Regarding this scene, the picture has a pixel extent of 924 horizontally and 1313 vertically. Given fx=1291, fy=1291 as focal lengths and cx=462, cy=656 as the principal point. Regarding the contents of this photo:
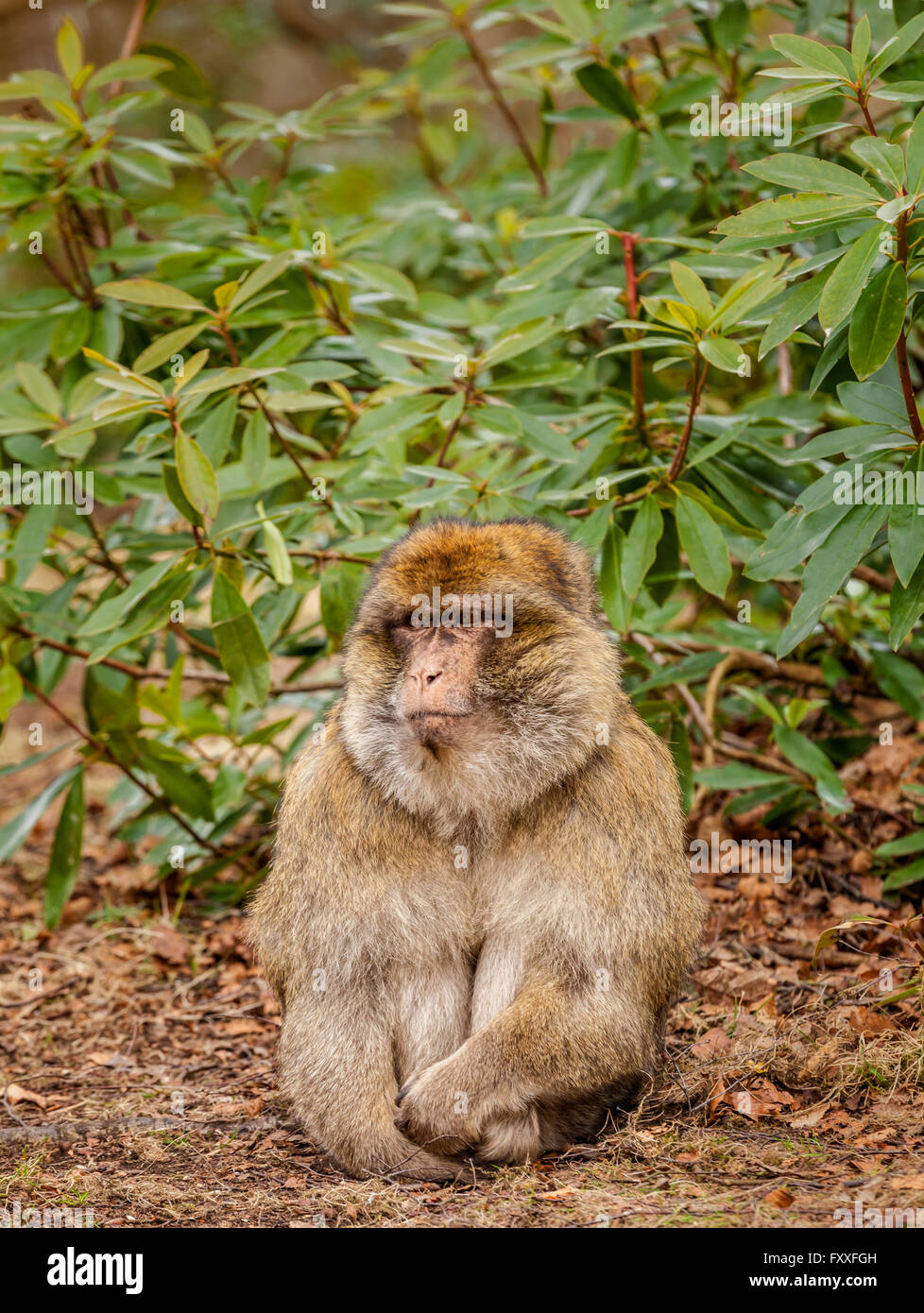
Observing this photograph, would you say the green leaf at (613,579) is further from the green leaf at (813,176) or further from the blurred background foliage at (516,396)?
the green leaf at (813,176)

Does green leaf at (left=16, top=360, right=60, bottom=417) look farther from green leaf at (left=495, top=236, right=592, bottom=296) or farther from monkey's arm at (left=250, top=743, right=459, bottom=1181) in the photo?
monkey's arm at (left=250, top=743, right=459, bottom=1181)

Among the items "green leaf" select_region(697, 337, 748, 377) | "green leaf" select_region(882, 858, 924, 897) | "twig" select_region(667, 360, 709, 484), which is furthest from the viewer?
"green leaf" select_region(882, 858, 924, 897)

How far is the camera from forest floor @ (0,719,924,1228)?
307 cm

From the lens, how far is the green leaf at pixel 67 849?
17.2ft

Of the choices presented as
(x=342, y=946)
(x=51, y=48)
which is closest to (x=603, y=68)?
(x=342, y=946)

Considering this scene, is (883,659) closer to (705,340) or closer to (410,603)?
(705,340)

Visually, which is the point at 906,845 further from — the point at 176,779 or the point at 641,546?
the point at 176,779

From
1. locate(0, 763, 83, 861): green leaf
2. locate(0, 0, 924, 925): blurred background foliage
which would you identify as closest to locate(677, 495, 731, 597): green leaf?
locate(0, 0, 924, 925): blurred background foliage

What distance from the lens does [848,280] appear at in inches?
125

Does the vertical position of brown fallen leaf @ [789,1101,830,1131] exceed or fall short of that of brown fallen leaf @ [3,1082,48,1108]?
it exceeds it

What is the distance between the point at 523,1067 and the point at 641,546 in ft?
5.47

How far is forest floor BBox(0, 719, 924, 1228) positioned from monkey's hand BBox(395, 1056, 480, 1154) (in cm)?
11

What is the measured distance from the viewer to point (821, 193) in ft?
11.2

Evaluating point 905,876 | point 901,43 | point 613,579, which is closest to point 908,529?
point 613,579
